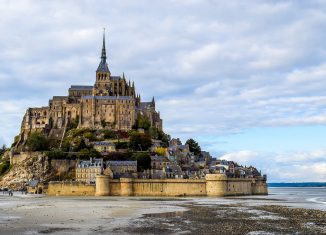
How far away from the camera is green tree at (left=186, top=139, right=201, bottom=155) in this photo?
11254cm

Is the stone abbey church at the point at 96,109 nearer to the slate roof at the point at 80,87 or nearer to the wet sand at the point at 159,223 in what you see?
the slate roof at the point at 80,87

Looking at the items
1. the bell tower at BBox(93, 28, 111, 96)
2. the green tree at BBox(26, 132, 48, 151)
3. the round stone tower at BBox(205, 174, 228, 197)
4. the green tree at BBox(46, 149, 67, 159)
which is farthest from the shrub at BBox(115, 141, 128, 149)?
the round stone tower at BBox(205, 174, 228, 197)

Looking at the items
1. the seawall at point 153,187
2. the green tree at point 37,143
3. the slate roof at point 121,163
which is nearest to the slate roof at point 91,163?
the slate roof at point 121,163

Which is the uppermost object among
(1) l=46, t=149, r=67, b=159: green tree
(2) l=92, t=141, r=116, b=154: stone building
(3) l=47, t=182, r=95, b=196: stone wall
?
(2) l=92, t=141, r=116, b=154: stone building

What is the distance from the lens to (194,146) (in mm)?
113938

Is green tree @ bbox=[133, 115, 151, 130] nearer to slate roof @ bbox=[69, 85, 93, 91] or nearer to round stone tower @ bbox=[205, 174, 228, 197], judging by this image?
slate roof @ bbox=[69, 85, 93, 91]

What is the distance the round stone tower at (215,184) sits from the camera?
77.3m

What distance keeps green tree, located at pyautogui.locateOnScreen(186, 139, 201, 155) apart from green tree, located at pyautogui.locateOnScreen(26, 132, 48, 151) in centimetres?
3197

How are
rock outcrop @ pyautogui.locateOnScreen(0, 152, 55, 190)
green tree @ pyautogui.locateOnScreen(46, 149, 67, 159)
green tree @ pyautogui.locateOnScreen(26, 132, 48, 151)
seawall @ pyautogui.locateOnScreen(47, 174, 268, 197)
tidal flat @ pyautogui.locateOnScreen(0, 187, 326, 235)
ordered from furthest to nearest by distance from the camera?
1. green tree @ pyautogui.locateOnScreen(26, 132, 48, 151)
2. green tree @ pyautogui.locateOnScreen(46, 149, 67, 159)
3. rock outcrop @ pyautogui.locateOnScreen(0, 152, 55, 190)
4. seawall @ pyautogui.locateOnScreen(47, 174, 268, 197)
5. tidal flat @ pyautogui.locateOnScreen(0, 187, 326, 235)

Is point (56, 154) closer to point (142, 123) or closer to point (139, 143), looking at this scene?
point (139, 143)

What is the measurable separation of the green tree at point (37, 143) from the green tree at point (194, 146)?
105 ft

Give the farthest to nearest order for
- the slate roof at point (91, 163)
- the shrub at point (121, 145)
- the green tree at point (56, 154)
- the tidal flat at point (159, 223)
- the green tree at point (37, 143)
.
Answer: the green tree at point (37, 143), the shrub at point (121, 145), the green tree at point (56, 154), the slate roof at point (91, 163), the tidal flat at point (159, 223)

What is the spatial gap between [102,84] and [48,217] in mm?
78445

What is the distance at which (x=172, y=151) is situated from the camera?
317 ft
